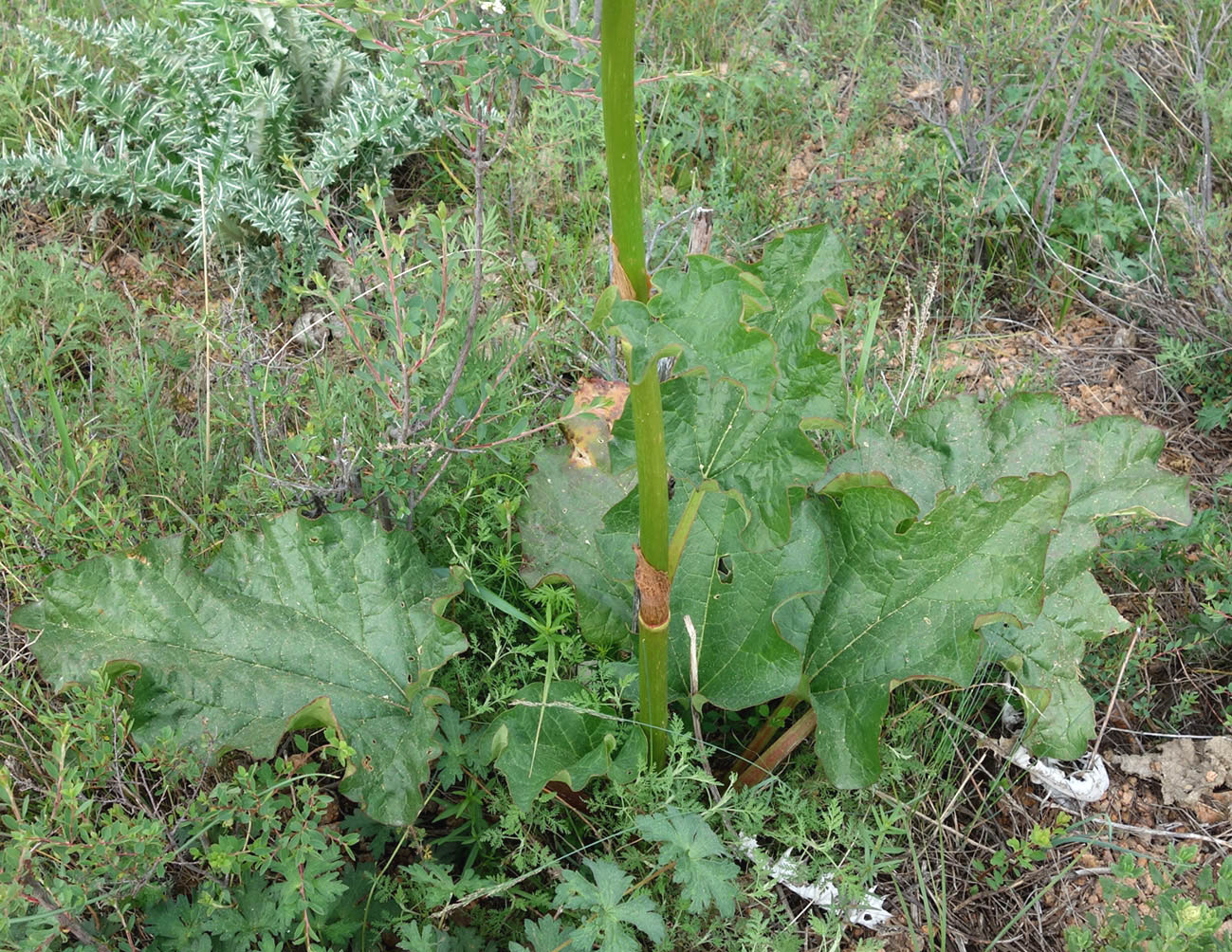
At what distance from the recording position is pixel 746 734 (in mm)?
2191

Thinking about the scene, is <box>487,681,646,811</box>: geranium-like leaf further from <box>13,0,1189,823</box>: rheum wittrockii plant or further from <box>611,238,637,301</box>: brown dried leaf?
<box>611,238,637,301</box>: brown dried leaf

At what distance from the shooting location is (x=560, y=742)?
189 cm

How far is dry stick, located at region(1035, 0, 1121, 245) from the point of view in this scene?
10.0 ft

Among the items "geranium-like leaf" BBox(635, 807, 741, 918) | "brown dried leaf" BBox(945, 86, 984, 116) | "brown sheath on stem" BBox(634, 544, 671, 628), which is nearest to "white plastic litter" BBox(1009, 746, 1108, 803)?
"geranium-like leaf" BBox(635, 807, 741, 918)

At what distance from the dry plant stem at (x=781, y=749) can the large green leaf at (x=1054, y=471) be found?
A: 1.25ft

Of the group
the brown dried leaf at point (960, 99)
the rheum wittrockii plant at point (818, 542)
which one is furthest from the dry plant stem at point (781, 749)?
the brown dried leaf at point (960, 99)

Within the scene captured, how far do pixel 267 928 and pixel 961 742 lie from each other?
4.57ft

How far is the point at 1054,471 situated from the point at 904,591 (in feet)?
1.52

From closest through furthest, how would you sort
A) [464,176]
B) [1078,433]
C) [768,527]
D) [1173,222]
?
[768,527], [1078,433], [1173,222], [464,176]

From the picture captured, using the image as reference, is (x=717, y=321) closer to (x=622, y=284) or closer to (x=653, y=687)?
(x=622, y=284)

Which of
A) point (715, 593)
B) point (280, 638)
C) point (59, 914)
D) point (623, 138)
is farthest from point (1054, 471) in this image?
A: point (59, 914)

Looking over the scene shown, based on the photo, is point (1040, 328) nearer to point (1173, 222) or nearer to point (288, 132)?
point (1173, 222)

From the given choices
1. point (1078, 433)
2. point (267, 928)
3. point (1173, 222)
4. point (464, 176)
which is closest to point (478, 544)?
point (267, 928)

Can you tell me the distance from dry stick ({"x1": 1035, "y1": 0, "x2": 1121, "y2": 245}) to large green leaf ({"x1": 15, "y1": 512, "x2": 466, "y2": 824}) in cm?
225
